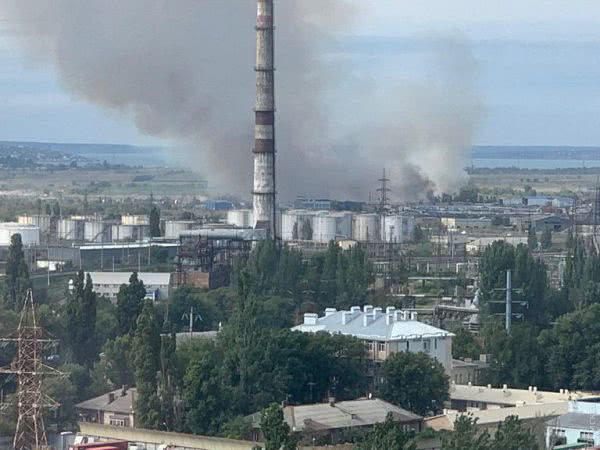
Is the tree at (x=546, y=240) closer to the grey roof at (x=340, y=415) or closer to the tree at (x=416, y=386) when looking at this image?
the tree at (x=416, y=386)

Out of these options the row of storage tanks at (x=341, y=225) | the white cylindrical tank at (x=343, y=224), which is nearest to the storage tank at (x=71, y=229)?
the row of storage tanks at (x=341, y=225)

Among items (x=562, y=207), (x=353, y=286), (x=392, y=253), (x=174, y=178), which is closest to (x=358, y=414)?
(x=353, y=286)

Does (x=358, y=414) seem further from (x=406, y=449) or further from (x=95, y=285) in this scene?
(x=95, y=285)

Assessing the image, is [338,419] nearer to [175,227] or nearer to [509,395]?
[509,395]

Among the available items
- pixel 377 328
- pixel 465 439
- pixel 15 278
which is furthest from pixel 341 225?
pixel 465 439

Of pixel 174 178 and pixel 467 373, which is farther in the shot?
pixel 174 178
